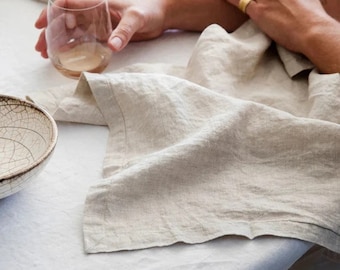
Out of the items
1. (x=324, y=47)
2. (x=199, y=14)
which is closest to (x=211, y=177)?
(x=324, y=47)

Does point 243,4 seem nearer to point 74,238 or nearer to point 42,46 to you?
point 42,46

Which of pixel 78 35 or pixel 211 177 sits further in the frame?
pixel 78 35

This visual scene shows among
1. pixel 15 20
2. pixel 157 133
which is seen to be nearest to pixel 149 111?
pixel 157 133

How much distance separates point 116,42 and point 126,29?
0.03 m

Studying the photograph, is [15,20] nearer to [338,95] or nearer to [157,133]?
[157,133]

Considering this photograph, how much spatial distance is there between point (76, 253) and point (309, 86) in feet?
1.19

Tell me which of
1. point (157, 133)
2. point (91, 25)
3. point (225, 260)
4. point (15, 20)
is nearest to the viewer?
point (225, 260)

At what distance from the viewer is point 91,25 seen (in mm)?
825

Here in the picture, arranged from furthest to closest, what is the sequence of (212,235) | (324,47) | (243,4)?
(243,4)
(324,47)
(212,235)

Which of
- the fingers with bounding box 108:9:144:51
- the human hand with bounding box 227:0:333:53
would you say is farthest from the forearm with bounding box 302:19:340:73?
the fingers with bounding box 108:9:144:51

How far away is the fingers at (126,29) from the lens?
0.84 m

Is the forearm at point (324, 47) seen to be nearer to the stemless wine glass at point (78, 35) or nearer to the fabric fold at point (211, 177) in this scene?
the fabric fold at point (211, 177)

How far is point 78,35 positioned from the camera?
0.84 meters

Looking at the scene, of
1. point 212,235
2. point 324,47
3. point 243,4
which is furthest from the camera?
point 243,4
